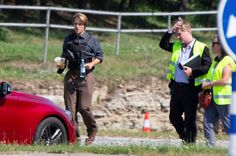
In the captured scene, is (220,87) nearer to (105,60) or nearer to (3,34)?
(105,60)

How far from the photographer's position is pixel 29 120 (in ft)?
38.2

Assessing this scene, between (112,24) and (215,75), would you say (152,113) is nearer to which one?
(215,75)

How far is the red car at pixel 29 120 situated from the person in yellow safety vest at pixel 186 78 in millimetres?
1691

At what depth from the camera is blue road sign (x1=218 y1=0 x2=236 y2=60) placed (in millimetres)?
6723

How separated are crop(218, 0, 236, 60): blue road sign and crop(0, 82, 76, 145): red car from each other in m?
5.25

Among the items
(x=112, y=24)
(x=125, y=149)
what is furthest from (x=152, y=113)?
(x=112, y=24)

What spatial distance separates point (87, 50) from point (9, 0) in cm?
2384

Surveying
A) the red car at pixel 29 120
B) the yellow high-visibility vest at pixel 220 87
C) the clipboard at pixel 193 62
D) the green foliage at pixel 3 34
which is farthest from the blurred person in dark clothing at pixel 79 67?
the green foliage at pixel 3 34

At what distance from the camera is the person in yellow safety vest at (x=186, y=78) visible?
39.9 ft

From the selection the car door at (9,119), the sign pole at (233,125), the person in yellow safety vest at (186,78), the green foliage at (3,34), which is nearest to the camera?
the sign pole at (233,125)

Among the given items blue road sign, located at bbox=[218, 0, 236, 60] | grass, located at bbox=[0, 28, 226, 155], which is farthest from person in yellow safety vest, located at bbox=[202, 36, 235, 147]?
blue road sign, located at bbox=[218, 0, 236, 60]

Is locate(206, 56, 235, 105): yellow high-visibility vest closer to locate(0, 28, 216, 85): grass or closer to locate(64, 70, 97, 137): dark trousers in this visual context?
locate(64, 70, 97, 137): dark trousers

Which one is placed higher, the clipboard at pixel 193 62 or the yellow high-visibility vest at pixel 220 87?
the clipboard at pixel 193 62

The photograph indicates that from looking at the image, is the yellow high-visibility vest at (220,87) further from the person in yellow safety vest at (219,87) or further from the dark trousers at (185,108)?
the dark trousers at (185,108)
